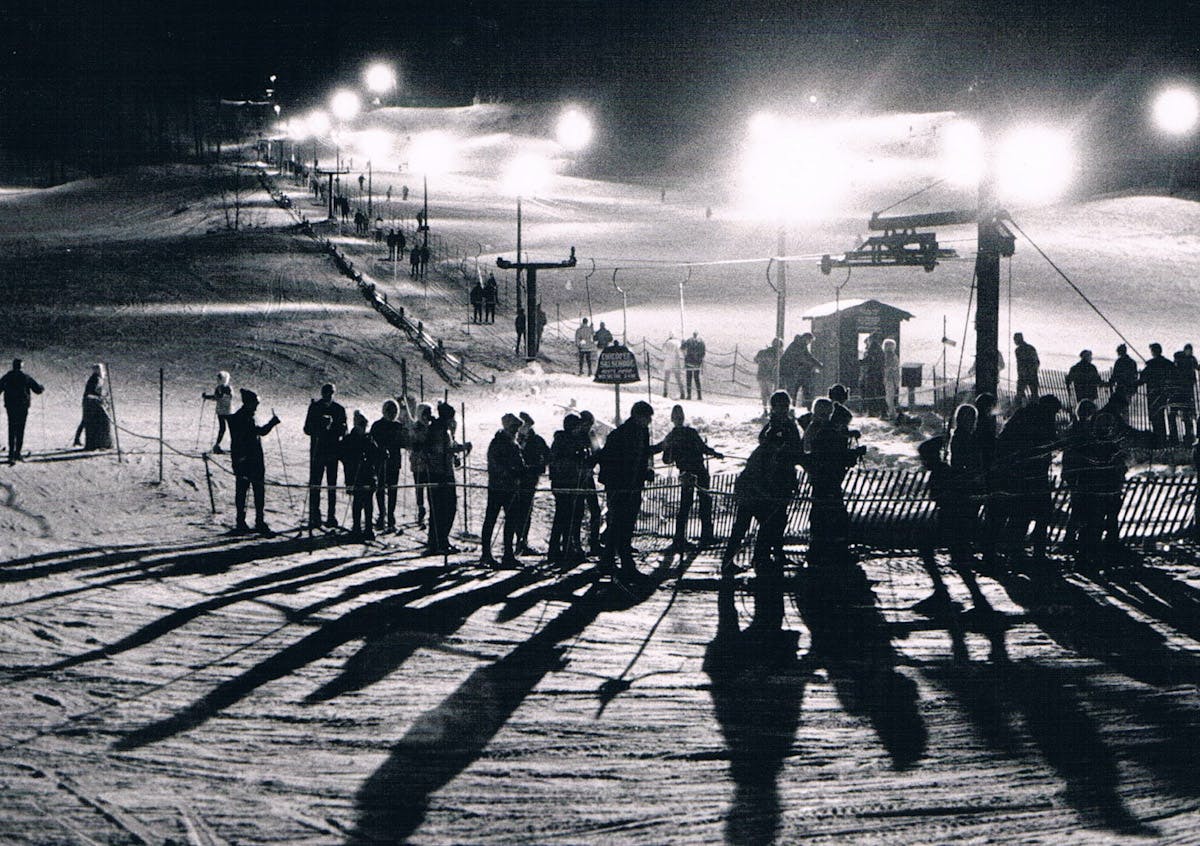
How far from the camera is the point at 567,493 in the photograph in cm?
1235

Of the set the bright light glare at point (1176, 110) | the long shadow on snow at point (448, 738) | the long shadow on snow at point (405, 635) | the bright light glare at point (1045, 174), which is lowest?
the long shadow on snow at point (448, 738)

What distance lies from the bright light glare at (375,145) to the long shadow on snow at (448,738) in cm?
9263

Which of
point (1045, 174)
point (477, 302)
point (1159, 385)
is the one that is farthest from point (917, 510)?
point (1045, 174)

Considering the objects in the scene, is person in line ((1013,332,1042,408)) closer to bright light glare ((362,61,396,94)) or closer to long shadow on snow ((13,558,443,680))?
long shadow on snow ((13,558,443,680))

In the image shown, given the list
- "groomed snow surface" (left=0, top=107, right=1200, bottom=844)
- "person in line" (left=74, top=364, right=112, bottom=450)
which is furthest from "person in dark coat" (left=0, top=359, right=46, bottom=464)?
"person in line" (left=74, top=364, right=112, bottom=450)

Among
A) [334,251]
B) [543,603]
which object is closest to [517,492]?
[543,603]

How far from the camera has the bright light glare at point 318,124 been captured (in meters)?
116

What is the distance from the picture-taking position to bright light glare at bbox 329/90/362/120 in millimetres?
118669

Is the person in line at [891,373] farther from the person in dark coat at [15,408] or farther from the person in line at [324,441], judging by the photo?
the person in dark coat at [15,408]

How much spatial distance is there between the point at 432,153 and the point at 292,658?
330ft

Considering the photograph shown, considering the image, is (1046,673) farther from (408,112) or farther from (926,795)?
(408,112)

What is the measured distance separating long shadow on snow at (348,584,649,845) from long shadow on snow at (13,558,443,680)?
6.31ft

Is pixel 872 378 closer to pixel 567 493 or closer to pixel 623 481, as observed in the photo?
pixel 567 493

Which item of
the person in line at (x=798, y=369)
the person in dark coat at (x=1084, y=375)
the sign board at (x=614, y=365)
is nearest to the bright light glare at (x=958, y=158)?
the person in line at (x=798, y=369)
